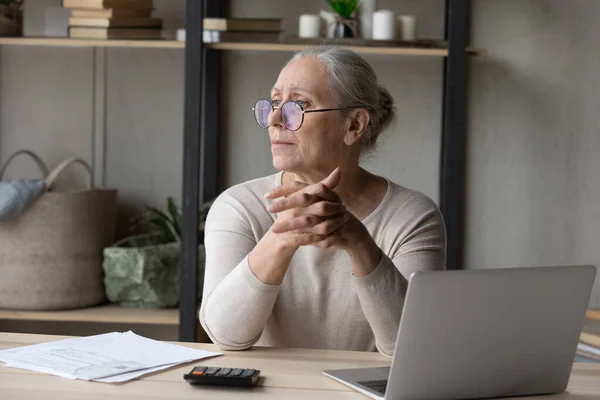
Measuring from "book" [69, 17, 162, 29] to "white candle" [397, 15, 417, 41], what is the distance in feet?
2.76

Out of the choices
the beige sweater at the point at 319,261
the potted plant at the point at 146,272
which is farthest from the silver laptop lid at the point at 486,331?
the potted plant at the point at 146,272

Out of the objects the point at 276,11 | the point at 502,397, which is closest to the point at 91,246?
the point at 276,11

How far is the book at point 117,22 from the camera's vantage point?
3.08 m

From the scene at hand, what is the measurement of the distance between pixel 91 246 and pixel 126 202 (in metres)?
0.38

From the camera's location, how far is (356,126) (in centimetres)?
208

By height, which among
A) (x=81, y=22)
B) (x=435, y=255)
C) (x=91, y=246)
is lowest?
(x=91, y=246)

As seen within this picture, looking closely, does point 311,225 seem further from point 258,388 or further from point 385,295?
point 258,388

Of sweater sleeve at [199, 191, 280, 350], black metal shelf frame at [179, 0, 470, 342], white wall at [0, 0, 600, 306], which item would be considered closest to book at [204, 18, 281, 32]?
black metal shelf frame at [179, 0, 470, 342]

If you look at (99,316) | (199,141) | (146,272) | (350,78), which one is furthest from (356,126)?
(99,316)

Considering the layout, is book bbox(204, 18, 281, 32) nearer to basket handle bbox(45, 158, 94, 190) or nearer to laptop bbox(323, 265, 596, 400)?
basket handle bbox(45, 158, 94, 190)

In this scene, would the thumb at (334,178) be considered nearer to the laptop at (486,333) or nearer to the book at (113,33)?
the laptop at (486,333)

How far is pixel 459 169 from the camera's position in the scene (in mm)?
3152

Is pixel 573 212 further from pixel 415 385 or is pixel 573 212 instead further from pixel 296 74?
pixel 415 385

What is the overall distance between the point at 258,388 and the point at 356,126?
2.70ft
